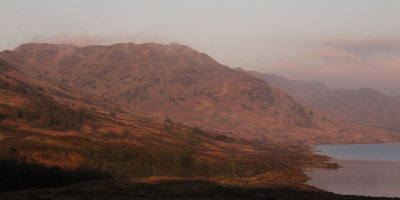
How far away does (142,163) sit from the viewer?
13775cm

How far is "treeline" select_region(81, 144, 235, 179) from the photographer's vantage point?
13225 cm

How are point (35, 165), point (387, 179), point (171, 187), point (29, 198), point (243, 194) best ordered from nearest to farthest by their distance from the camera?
point (29, 198) → point (243, 194) → point (171, 187) → point (35, 165) → point (387, 179)

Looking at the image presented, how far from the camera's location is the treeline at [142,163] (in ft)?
434

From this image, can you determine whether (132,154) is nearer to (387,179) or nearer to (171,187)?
(171,187)

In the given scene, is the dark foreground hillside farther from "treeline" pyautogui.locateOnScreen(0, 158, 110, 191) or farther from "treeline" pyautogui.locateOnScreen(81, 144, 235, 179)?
"treeline" pyautogui.locateOnScreen(81, 144, 235, 179)

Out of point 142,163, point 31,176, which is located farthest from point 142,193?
point 142,163

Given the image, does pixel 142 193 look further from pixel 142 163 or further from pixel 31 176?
pixel 142 163

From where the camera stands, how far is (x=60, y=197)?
7406 centimetres

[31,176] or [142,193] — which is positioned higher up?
[142,193]

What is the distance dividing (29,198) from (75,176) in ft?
153

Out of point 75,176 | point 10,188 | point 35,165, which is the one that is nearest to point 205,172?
point 75,176

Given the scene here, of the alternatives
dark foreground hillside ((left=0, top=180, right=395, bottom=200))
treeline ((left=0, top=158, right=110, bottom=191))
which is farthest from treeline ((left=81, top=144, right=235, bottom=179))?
dark foreground hillside ((left=0, top=180, right=395, bottom=200))

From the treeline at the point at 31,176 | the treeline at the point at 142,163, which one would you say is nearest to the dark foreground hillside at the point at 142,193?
the treeline at the point at 31,176

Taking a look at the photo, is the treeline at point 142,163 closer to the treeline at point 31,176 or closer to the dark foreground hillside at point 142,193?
the treeline at point 31,176
